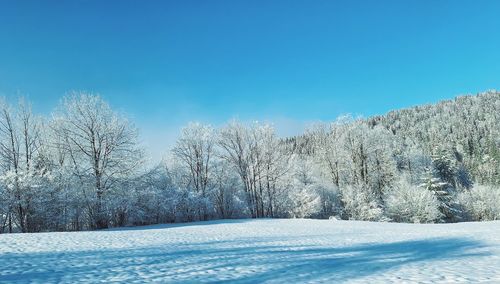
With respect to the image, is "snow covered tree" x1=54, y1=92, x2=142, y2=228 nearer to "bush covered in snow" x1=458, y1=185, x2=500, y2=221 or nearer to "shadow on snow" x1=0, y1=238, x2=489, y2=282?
"shadow on snow" x1=0, y1=238, x2=489, y2=282

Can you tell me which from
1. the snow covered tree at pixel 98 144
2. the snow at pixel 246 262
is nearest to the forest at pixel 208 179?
the snow covered tree at pixel 98 144

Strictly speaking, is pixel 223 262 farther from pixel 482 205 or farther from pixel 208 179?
pixel 482 205

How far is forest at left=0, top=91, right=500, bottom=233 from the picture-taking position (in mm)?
25250

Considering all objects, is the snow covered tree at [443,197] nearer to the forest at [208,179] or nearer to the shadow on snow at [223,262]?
the forest at [208,179]

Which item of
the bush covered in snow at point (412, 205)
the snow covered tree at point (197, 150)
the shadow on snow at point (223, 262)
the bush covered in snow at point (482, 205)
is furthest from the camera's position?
the bush covered in snow at point (482, 205)

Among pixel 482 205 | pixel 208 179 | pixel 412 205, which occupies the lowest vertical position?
pixel 482 205

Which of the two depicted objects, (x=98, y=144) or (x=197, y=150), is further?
(x=197, y=150)

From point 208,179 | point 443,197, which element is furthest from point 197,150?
point 443,197

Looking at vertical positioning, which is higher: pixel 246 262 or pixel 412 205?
pixel 246 262

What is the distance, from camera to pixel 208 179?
1561 inches

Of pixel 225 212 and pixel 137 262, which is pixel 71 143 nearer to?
pixel 225 212

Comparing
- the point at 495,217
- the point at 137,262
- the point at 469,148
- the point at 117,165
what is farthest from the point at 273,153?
the point at 469,148

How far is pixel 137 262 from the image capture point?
902 cm

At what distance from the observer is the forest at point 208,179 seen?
82.8 feet
